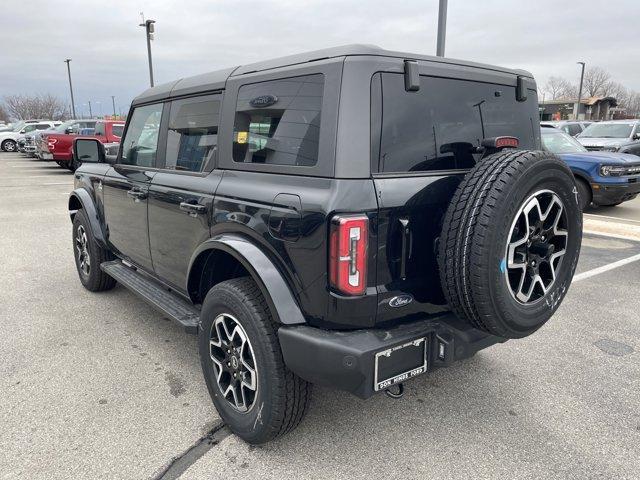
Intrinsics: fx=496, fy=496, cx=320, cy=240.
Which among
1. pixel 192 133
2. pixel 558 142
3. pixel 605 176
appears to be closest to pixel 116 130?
pixel 558 142

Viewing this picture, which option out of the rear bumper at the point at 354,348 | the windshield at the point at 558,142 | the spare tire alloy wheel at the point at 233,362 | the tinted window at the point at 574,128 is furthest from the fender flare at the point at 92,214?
the tinted window at the point at 574,128

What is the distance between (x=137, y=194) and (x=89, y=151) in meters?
1.25

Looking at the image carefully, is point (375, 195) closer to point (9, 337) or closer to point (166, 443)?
point (166, 443)

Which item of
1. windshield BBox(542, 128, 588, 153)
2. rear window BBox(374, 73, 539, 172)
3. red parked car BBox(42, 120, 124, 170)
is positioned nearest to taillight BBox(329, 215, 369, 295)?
rear window BBox(374, 73, 539, 172)

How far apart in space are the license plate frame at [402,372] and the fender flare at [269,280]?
0.38 meters

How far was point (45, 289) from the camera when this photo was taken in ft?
A: 16.5

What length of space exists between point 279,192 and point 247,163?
423 millimetres

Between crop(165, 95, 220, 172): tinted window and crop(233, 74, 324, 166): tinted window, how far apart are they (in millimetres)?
289

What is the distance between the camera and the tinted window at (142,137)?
12.0ft

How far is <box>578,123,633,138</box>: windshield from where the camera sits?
46.4 ft

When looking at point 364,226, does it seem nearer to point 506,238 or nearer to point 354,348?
point 354,348

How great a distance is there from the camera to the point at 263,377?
2.37m

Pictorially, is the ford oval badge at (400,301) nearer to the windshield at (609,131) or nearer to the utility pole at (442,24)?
the utility pole at (442,24)

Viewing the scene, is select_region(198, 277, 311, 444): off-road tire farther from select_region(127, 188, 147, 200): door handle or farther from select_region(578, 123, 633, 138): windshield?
select_region(578, 123, 633, 138): windshield
